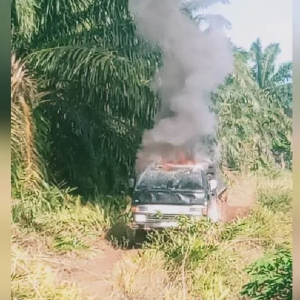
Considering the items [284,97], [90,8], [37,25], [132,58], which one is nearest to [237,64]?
[284,97]

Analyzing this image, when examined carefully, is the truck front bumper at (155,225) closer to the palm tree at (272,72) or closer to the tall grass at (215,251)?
the tall grass at (215,251)

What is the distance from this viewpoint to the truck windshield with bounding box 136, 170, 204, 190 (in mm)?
1571

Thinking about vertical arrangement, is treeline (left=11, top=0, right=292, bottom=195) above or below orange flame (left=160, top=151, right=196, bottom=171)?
above

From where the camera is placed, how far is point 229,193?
158 centimetres

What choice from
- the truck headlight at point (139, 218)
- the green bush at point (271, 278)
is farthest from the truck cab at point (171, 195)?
the green bush at point (271, 278)

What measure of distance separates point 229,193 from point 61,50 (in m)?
0.71

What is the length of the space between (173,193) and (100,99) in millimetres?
384

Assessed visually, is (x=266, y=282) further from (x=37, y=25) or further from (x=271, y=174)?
(x=37, y=25)

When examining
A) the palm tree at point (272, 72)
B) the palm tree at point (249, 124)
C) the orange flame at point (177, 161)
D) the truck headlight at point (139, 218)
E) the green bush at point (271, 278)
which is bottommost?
the green bush at point (271, 278)

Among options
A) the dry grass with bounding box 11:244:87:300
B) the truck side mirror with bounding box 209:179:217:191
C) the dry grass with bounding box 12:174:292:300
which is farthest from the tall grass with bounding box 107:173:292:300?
the dry grass with bounding box 11:244:87:300

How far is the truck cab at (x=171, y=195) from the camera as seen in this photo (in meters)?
1.57

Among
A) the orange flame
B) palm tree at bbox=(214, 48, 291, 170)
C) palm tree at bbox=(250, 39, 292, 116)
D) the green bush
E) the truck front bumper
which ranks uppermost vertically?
palm tree at bbox=(250, 39, 292, 116)

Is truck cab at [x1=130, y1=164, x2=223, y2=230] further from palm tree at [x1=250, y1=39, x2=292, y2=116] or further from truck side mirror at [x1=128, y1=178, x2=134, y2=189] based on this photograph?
palm tree at [x1=250, y1=39, x2=292, y2=116]

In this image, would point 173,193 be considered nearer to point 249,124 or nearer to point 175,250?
point 175,250
